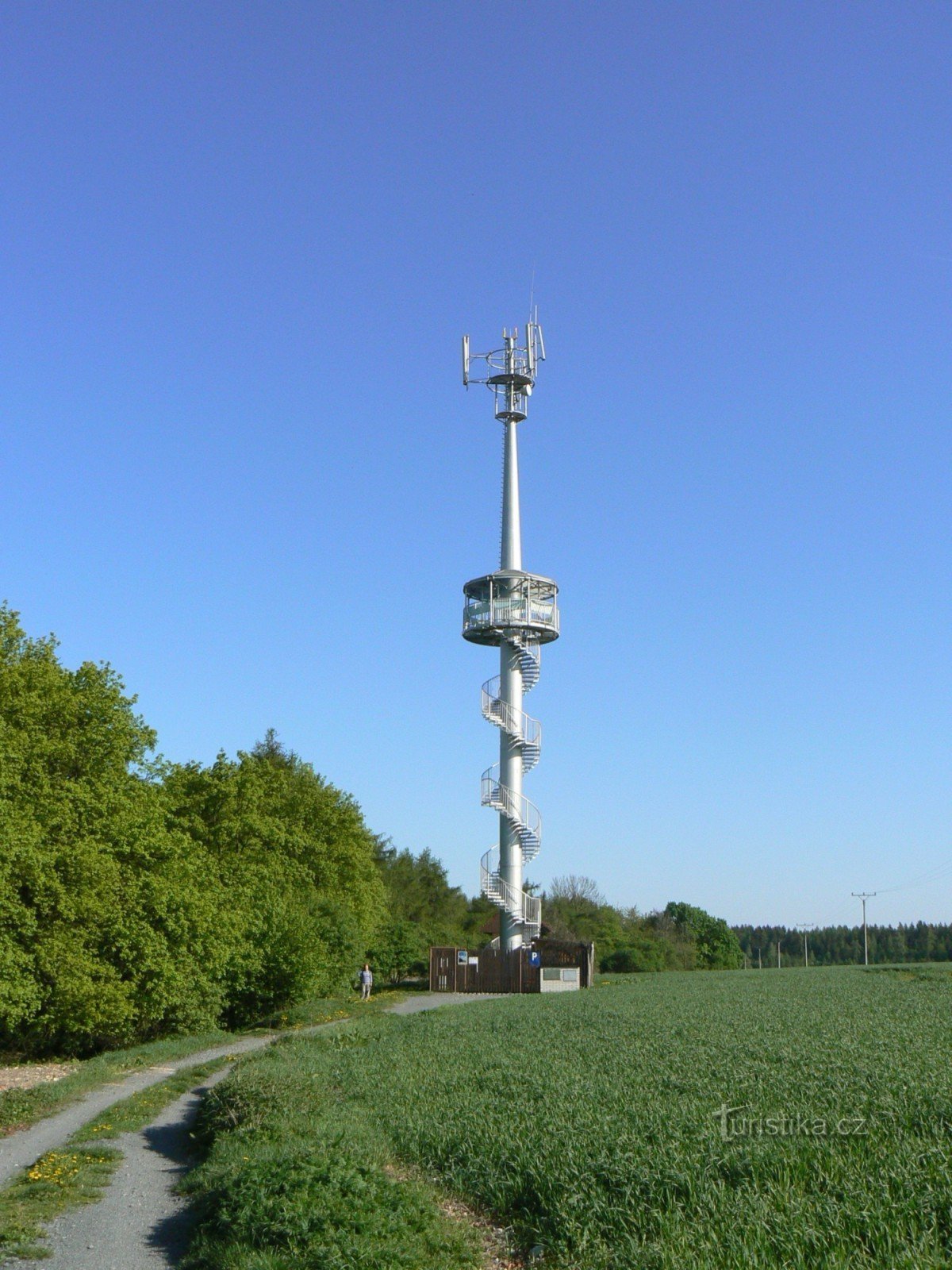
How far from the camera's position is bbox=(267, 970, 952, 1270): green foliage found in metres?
9.00

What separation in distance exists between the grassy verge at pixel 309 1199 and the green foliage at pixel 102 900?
14.1 metres

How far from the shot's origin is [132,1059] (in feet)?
93.4

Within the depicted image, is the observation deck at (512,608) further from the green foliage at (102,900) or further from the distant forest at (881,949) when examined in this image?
the distant forest at (881,949)

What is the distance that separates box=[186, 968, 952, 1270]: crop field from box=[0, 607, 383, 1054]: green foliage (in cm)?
727

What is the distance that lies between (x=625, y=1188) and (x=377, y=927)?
184 feet

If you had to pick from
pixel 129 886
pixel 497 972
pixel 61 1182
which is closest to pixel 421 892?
pixel 497 972

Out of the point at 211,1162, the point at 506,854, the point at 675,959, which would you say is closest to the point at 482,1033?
the point at 211,1162

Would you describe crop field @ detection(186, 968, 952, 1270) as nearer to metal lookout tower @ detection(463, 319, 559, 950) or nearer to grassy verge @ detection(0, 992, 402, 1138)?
grassy verge @ detection(0, 992, 402, 1138)

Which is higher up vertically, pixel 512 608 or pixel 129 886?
pixel 512 608

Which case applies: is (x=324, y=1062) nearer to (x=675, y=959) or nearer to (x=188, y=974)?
(x=188, y=974)

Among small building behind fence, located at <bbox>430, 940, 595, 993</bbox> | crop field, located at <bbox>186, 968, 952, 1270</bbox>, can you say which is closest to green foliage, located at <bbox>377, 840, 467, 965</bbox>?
small building behind fence, located at <bbox>430, 940, 595, 993</bbox>

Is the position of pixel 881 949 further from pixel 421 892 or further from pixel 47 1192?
pixel 47 1192

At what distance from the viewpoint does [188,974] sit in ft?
113

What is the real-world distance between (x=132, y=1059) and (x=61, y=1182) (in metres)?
15.5
